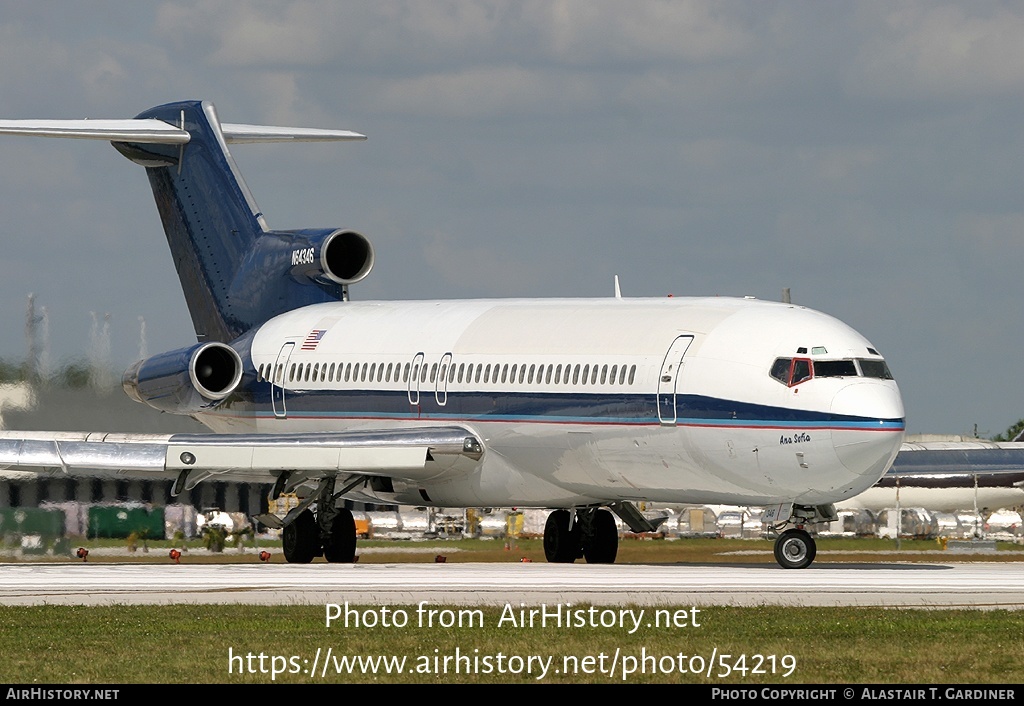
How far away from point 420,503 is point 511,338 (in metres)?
4.05

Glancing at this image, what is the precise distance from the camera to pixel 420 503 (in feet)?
121

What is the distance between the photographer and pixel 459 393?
115 ft

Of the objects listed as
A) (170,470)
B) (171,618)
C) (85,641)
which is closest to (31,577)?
(170,470)

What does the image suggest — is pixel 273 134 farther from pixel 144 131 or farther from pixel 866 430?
pixel 866 430

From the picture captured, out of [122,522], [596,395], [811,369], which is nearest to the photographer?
[811,369]

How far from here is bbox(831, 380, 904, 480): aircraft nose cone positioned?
96.1 ft

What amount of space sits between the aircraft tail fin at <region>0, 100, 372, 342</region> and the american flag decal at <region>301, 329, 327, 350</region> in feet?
5.82

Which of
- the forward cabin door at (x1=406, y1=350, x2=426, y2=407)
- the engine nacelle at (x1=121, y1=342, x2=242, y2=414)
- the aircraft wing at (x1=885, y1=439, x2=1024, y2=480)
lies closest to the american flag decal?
the engine nacelle at (x1=121, y1=342, x2=242, y2=414)

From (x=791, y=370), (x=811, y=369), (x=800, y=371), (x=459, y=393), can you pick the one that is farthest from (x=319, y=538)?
(x=811, y=369)

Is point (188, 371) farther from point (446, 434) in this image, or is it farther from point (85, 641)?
point (85, 641)

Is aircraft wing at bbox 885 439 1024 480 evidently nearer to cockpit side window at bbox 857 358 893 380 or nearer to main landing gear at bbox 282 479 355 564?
cockpit side window at bbox 857 358 893 380

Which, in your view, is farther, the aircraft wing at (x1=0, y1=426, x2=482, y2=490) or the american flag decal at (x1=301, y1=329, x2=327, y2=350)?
the american flag decal at (x1=301, y1=329, x2=327, y2=350)

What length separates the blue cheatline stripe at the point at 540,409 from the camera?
29859 millimetres

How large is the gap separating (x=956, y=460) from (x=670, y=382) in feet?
23.5
